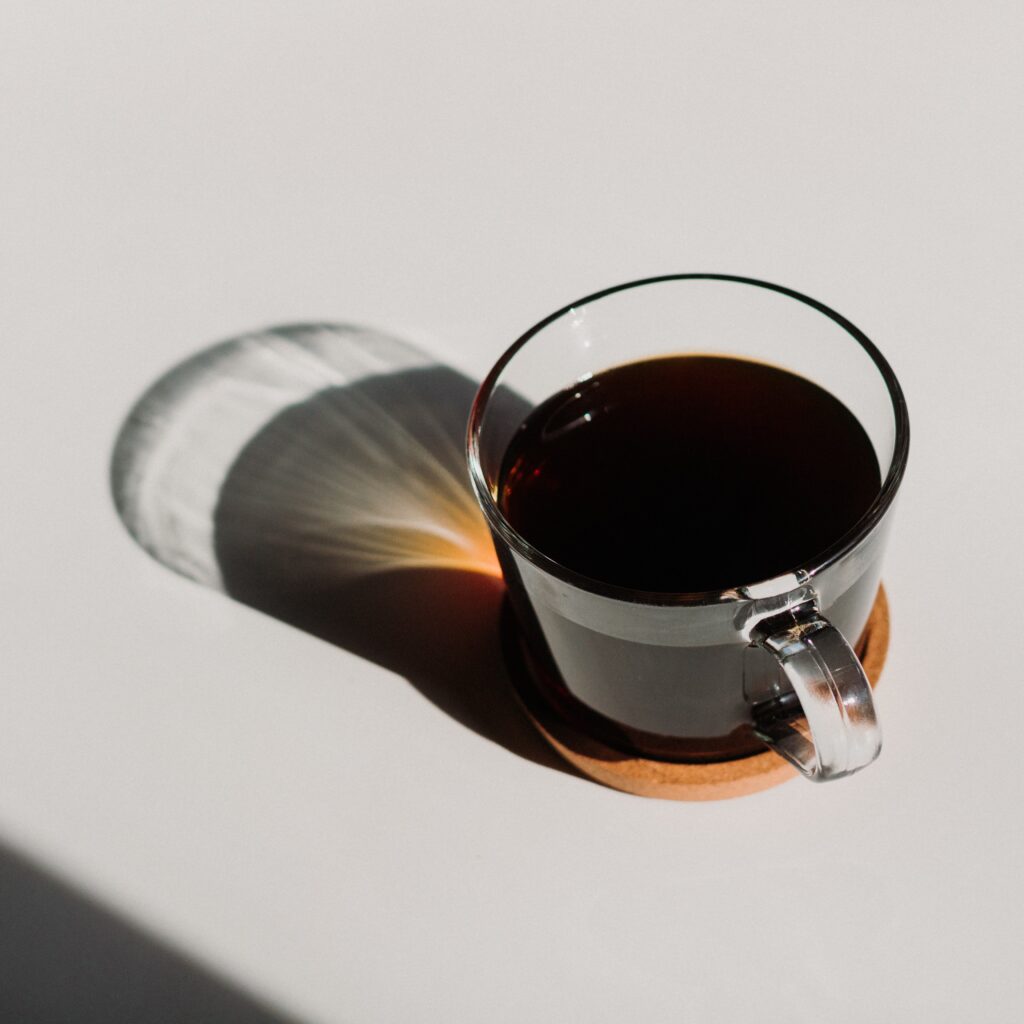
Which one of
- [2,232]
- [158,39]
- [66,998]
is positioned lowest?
[66,998]

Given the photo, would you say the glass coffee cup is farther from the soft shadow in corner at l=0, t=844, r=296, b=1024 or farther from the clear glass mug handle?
the soft shadow in corner at l=0, t=844, r=296, b=1024

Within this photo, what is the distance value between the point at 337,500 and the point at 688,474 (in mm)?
228

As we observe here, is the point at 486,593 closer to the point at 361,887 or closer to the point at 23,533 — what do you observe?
the point at 361,887

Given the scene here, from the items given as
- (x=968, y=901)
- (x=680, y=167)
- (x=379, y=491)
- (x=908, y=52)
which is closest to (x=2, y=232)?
(x=379, y=491)

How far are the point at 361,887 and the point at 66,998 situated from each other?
0.15m

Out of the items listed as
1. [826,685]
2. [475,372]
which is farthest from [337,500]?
[826,685]

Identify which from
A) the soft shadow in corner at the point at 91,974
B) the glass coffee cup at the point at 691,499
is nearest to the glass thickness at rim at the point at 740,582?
the glass coffee cup at the point at 691,499

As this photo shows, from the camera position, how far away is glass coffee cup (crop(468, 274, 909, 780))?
0.53 meters

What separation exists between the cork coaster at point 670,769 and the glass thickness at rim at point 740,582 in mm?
101

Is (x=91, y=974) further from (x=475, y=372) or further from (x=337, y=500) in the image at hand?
(x=475, y=372)

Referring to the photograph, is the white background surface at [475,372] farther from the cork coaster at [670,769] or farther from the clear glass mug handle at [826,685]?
the clear glass mug handle at [826,685]

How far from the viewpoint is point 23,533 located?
2.47 feet

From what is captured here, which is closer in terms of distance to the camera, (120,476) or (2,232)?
(120,476)

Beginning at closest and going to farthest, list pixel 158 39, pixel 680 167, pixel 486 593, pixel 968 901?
pixel 968 901 → pixel 486 593 → pixel 680 167 → pixel 158 39
